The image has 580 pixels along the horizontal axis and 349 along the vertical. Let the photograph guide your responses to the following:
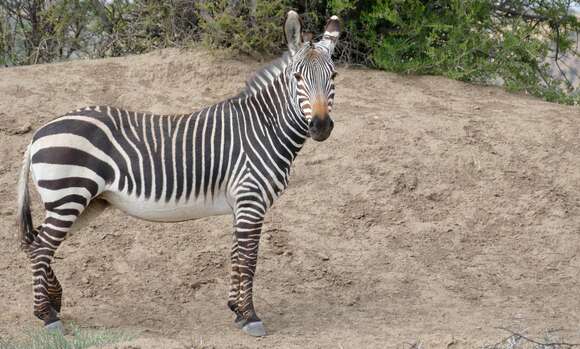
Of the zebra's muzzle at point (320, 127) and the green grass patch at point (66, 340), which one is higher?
the zebra's muzzle at point (320, 127)

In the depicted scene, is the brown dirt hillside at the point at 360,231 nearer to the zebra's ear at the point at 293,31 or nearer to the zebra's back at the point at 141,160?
the zebra's back at the point at 141,160

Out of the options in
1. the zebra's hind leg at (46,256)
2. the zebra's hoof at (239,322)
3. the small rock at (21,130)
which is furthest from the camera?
the small rock at (21,130)

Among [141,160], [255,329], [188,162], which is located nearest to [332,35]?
[188,162]

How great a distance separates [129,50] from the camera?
11.8 metres

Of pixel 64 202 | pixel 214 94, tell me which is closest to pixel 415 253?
pixel 214 94

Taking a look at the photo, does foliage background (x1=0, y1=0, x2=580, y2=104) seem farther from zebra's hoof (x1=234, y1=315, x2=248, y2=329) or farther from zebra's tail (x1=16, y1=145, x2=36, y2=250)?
zebra's hoof (x1=234, y1=315, x2=248, y2=329)

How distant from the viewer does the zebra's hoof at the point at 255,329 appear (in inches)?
267

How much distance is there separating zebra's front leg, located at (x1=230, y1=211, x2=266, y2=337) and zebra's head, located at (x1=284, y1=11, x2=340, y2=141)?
2.97 ft

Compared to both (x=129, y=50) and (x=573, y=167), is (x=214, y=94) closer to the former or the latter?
(x=129, y=50)

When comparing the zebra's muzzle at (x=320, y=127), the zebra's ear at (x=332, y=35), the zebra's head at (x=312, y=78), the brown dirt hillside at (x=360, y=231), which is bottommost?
the brown dirt hillside at (x=360, y=231)

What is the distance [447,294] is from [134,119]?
3.52 meters

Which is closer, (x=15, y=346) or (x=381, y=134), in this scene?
(x=15, y=346)

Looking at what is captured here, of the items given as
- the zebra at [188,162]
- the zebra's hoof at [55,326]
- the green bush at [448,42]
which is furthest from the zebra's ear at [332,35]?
the green bush at [448,42]

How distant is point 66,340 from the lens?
5.93 m
